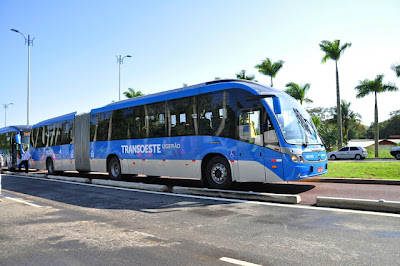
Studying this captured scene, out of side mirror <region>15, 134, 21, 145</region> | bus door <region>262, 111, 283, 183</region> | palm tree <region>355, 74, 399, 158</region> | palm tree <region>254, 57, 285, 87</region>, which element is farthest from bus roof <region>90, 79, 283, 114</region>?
palm tree <region>355, 74, 399, 158</region>

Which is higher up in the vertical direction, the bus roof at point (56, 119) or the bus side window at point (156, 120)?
the bus roof at point (56, 119)

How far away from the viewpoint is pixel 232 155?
31.8 feet

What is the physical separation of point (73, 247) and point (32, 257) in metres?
0.58

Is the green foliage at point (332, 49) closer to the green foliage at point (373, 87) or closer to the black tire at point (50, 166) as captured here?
the green foliage at point (373, 87)

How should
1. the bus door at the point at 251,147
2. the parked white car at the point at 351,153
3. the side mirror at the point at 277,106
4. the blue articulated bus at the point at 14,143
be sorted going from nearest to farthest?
the side mirror at the point at 277,106 < the bus door at the point at 251,147 < the blue articulated bus at the point at 14,143 < the parked white car at the point at 351,153

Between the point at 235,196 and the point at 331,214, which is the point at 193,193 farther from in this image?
the point at 331,214

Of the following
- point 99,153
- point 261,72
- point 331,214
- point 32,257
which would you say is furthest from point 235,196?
point 261,72

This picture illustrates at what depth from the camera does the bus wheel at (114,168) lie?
1430 centimetres

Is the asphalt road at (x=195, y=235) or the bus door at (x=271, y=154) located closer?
the asphalt road at (x=195, y=235)

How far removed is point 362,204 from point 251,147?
3390 mm

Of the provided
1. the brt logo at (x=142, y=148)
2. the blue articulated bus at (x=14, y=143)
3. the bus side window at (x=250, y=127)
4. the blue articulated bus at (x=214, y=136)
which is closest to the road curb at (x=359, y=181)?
the blue articulated bus at (x=214, y=136)

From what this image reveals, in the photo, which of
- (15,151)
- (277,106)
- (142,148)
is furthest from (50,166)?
(277,106)

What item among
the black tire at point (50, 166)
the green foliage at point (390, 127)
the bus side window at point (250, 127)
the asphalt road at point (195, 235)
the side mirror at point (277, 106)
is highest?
the green foliage at point (390, 127)

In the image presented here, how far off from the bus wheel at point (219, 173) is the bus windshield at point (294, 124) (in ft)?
6.90
